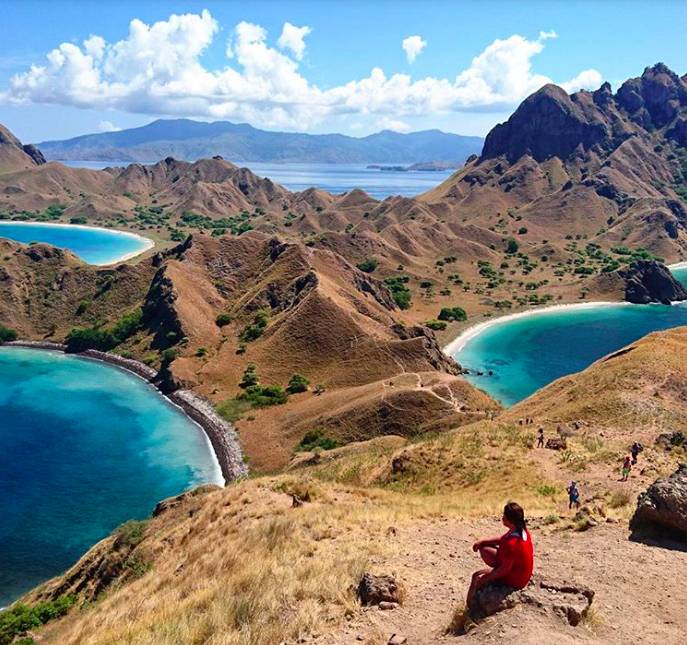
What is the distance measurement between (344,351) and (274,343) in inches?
478

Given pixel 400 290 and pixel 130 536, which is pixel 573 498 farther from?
pixel 400 290

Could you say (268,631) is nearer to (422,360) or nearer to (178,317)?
(422,360)

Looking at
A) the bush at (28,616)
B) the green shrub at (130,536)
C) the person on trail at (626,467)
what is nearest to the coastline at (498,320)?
the green shrub at (130,536)

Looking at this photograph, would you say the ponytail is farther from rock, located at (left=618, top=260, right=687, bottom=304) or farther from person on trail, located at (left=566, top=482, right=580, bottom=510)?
rock, located at (left=618, top=260, right=687, bottom=304)

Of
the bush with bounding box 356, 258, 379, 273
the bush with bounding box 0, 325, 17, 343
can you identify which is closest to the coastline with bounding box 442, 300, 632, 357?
the bush with bounding box 356, 258, 379, 273

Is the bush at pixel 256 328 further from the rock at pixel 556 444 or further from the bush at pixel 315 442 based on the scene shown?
the rock at pixel 556 444

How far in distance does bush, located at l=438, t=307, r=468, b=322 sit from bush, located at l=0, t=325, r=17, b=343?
85.3m

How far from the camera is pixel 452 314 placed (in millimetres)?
133875

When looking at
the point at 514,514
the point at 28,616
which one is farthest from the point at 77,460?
the point at 514,514

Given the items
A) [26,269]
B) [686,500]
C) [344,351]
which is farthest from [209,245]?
[686,500]

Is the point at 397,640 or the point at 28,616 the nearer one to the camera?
the point at 397,640

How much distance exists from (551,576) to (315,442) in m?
50.3

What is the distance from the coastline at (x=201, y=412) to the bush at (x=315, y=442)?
6655 mm

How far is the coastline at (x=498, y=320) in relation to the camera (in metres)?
117
